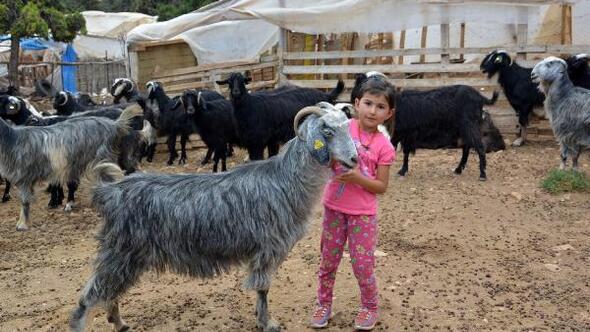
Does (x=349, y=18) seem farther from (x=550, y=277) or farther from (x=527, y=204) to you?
(x=550, y=277)

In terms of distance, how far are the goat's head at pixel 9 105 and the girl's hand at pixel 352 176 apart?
6550 millimetres

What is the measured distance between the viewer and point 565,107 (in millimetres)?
7734

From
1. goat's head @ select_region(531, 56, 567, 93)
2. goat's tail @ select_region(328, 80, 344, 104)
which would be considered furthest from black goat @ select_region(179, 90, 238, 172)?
goat's head @ select_region(531, 56, 567, 93)

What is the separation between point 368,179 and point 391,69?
8240 mm

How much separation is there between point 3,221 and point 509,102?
8648mm

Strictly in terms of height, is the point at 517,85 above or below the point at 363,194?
above

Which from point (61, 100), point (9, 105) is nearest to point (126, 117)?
point (9, 105)

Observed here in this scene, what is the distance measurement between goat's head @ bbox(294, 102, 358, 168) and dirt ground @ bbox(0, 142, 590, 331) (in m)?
1.26

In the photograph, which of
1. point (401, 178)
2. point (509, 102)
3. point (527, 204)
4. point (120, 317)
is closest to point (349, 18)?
point (509, 102)

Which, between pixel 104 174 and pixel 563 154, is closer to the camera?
pixel 104 174

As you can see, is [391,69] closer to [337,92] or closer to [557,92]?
[337,92]

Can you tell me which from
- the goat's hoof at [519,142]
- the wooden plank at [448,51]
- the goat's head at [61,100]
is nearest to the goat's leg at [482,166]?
the goat's hoof at [519,142]

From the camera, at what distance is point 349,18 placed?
10953mm

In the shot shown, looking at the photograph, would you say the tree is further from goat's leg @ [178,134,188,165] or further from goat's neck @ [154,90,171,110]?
goat's leg @ [178,134,188,165]
